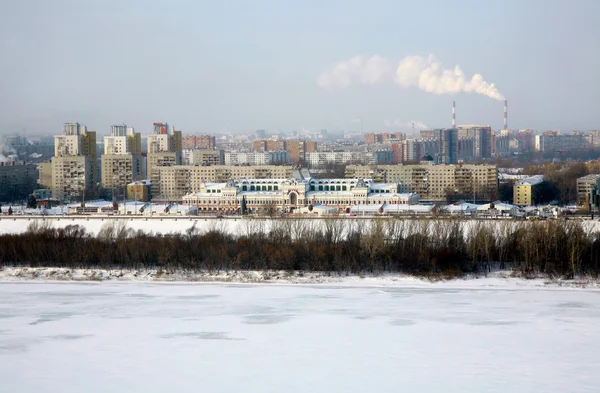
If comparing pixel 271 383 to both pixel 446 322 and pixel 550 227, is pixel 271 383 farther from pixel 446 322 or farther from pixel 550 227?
pixel 550 227

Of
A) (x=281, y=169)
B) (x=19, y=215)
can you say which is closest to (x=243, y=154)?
(x=281, y=169)

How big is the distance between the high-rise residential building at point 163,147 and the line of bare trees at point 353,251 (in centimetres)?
2543

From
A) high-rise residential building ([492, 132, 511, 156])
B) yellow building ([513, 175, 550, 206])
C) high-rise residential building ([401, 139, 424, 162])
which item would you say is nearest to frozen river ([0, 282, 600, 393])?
yellow building ([513, 175, 550, 206])

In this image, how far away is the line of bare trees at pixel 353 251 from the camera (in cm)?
1412

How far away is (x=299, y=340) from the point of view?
30.5 ft

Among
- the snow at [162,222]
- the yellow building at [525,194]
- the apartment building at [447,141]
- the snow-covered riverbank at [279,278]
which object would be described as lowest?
the snow-covered riverbank at [279,278]

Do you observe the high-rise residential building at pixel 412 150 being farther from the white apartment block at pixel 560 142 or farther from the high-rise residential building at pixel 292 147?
the white apartment block at pixel 560 142

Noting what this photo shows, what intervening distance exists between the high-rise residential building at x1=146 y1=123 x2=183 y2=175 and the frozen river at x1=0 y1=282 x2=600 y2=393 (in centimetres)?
2949

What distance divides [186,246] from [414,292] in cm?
480

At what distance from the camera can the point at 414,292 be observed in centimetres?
1245

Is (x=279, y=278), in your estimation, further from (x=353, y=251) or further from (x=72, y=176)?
(x=72, y=176)

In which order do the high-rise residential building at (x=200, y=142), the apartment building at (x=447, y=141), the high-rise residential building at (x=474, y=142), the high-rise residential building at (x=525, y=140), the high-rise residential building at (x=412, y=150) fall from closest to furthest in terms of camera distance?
the high-rise residential building at (x=412, y=150), the apartment building at (x=447, y=141), the high-rise residential building at (x=474, y=142), the high-rise residential building at (x=200, y=142), the high-rise residential building at (x=525, y=140)

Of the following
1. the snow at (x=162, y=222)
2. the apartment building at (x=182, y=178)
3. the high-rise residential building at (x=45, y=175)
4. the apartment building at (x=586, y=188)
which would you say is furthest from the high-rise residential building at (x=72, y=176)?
the apartment building at (x=586, y=188)

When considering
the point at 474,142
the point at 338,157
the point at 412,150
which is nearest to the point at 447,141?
the point at 412,150
